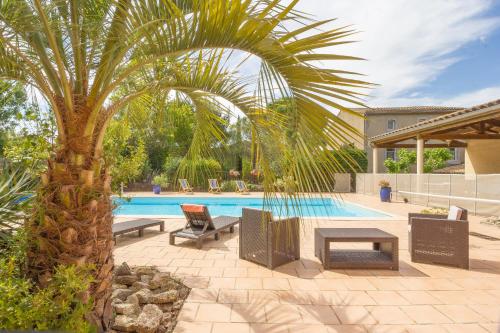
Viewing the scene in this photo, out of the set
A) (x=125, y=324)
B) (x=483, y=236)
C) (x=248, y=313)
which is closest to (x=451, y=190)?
(x=483, y=236)

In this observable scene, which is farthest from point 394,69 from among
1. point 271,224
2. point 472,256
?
point 271,224

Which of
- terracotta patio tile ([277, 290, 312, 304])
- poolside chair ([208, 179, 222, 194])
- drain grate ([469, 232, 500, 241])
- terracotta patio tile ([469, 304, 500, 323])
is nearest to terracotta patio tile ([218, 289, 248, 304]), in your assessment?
terracotta patio tile ([277, 290, 312, 304])

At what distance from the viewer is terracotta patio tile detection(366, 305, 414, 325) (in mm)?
3008

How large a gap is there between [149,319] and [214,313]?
642 mm

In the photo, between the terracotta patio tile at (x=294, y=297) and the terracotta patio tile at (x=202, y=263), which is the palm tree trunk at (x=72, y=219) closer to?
the terracotta patio tile at (x=294, y=297)

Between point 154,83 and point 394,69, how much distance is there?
413 inches

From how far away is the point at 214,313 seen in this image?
3.16 metres

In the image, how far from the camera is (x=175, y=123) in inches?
172

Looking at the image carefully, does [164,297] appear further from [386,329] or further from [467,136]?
[467,136]

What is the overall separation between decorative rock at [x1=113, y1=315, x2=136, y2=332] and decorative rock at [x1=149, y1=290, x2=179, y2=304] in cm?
52

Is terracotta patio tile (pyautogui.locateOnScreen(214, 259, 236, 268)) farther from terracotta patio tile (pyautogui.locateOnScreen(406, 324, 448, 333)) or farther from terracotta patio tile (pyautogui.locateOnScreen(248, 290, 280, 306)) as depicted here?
Result: terracotta patio tile (pyautogui.locateOnScreen(406, 324, 448, 333))

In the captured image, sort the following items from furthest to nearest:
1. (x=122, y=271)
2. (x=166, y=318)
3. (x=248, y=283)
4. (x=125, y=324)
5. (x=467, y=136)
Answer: (x=467, y=136), (x=122, y=271), (x=248, y=283), (x=166, y=318), (x=125, y=324)

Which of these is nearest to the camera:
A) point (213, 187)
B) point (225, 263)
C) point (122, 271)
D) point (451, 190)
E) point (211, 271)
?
point (122, 271)

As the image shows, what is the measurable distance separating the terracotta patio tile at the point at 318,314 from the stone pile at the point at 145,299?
4.21 ft
